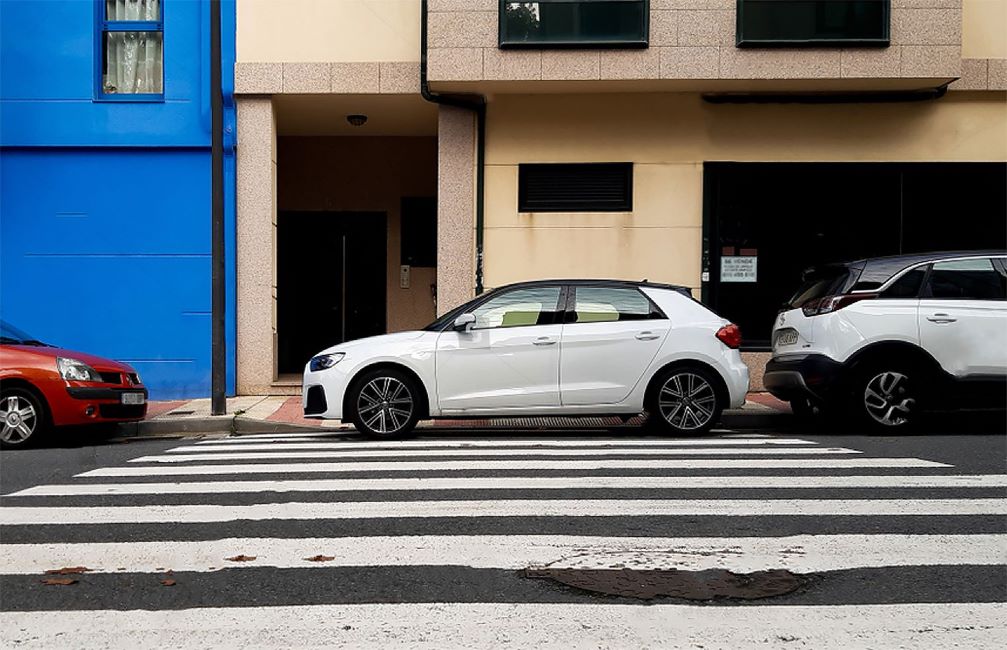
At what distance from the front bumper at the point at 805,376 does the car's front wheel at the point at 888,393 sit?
265mm

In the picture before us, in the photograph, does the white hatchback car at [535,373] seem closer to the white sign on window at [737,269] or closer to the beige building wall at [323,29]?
the white sign on window at [737,269]

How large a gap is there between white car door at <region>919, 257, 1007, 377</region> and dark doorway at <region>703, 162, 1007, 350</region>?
182 inches

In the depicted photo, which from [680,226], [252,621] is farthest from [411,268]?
[252,621]

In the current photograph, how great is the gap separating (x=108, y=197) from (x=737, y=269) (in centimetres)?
936

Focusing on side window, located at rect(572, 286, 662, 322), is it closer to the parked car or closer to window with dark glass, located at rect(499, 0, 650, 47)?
the parked car

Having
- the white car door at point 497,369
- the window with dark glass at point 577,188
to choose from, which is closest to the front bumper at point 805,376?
the white car door at point 497,369

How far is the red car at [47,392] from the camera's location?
10344 mm

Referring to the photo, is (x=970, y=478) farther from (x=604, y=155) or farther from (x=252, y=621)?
(x=604, y=155)

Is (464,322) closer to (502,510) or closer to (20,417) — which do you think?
(502,510)

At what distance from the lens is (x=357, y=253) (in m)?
18.3

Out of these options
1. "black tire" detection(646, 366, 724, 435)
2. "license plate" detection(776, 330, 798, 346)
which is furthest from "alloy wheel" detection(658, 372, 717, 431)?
"license plate" detection(776, 330, 798, 346)

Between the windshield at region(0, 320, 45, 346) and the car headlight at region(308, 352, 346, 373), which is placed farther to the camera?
the windshield at region(0, 320, 45, 346)

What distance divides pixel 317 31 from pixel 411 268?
4.75 metres

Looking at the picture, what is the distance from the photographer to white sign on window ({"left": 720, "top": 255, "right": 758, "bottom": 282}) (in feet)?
49.4
